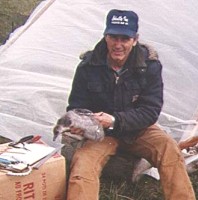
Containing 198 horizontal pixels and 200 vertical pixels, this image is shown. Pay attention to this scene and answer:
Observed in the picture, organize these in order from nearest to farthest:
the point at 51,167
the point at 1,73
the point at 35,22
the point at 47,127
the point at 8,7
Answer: the point at 51,167
the point at 47,127
the point at 1,73
the point at 35,22
the point at 8,7

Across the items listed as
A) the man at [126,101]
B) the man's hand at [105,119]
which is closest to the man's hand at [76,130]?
the man at [126,101]

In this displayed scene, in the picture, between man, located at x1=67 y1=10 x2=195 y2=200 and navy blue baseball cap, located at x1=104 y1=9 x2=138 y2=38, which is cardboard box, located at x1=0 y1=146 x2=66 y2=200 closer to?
man, located at x1=67 y1=10 x2=195 y2=200

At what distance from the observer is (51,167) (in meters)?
2.94

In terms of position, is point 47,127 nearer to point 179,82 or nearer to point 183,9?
point 179,82

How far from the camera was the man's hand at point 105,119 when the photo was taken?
3154 mm

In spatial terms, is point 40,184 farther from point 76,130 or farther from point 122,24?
point 122,24

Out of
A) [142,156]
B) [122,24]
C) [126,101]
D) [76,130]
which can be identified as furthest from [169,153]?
[122,24]

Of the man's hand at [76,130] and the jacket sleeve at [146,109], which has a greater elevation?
the jacket sleeve at [146,109]

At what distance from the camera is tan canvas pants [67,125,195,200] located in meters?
2.95

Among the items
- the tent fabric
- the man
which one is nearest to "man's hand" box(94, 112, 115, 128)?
the man

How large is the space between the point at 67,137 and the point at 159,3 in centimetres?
170

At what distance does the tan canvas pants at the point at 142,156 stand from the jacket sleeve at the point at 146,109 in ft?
0.36

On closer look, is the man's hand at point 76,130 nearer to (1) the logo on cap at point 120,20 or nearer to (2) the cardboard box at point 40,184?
(2) the cardboard box at point 40,184

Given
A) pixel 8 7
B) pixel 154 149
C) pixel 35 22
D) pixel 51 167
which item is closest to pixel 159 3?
pixel 35 22
